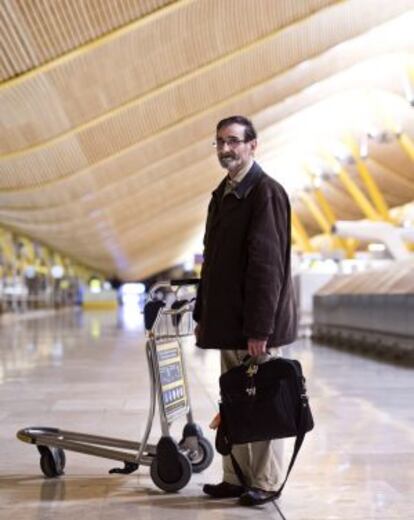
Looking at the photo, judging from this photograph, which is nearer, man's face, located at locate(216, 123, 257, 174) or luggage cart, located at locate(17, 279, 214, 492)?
man's face, located at locate(216, 123, 257, 174)

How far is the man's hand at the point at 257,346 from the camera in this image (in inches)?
145

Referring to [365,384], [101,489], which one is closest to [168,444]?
[101,489]

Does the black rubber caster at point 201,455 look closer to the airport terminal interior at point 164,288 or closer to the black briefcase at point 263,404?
the airport terminal interior at point 164,288

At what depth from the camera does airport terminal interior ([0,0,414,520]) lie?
13.5 feet

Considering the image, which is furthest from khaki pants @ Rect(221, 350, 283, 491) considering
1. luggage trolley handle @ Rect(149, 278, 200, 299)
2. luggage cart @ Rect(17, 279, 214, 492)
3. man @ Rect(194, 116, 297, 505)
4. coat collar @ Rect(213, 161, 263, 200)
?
A: coat collar @ Rect(213, 161, 263, 200)

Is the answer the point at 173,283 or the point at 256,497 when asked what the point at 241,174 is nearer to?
the point at 173,283

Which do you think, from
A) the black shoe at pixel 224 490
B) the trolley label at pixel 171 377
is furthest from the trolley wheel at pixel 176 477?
the trolley label at pixel 171 377

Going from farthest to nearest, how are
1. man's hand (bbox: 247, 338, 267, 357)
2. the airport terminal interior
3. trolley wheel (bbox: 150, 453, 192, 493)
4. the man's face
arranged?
1. the airport terminal interior
2. trolley wheel (bbox: 150, 453, 192, 493)
3. the man's face
4. man's hand (bbox: 247, 338, 267, 357)

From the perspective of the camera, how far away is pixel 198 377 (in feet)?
29.8

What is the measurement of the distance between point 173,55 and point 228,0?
74.1 inches

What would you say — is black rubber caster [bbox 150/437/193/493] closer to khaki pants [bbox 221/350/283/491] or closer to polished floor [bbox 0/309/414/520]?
polished floor [bbox 0/309/414/520]

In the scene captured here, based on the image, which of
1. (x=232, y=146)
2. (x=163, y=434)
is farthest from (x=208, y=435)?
(x=232, y=146)

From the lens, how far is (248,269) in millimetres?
3762

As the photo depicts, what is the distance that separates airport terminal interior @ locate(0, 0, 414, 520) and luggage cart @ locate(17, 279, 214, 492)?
11 millimetres
